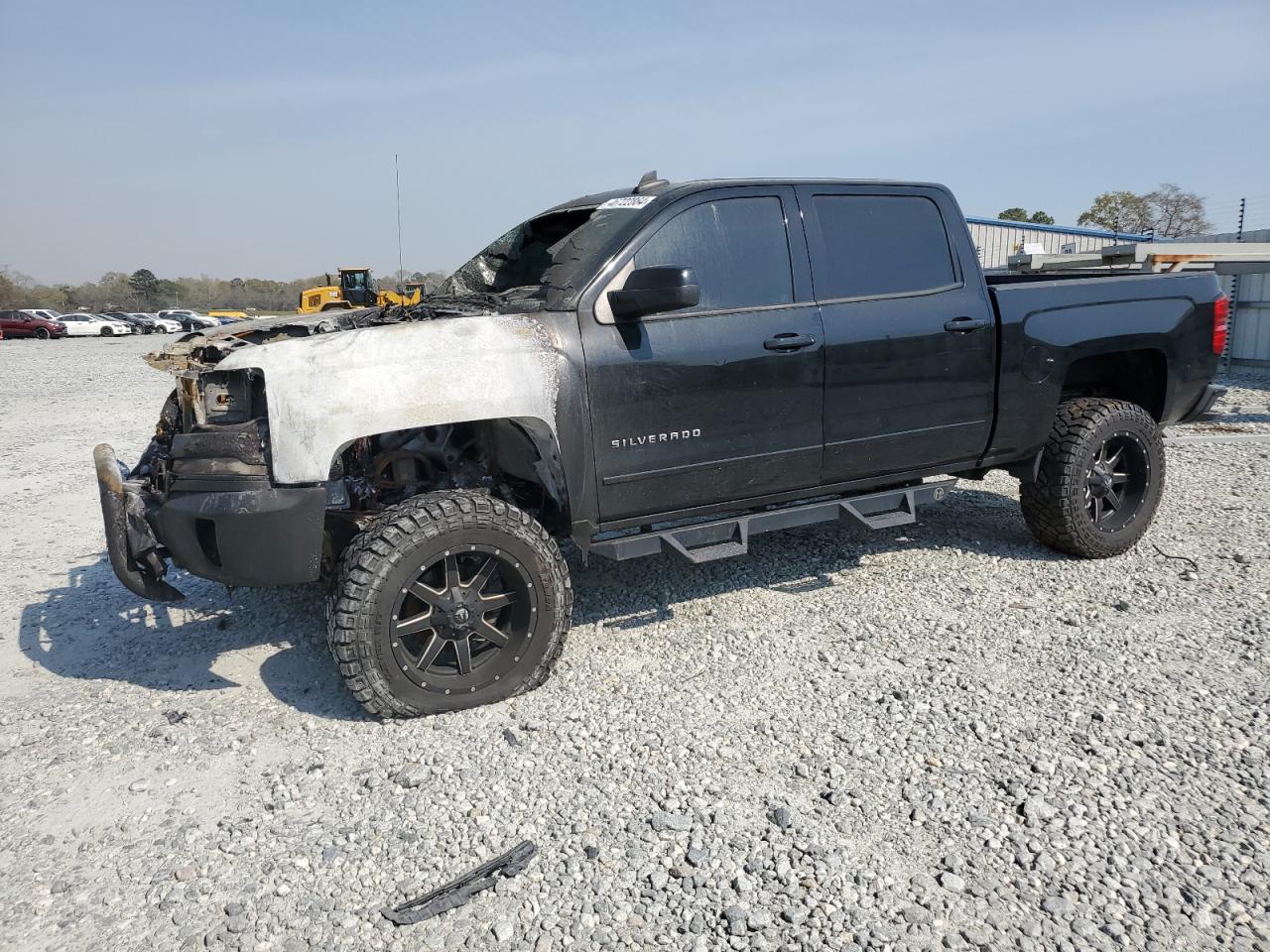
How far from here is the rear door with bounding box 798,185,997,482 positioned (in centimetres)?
423

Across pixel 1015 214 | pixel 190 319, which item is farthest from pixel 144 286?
pixel 1015 214

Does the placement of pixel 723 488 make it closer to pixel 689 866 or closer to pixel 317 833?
pixel 689 866

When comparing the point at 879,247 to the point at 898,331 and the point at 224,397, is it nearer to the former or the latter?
the point at 898,331

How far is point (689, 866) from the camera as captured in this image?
2.63 m

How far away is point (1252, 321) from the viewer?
14609mm

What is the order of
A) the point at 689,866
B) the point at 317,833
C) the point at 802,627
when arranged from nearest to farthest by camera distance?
the point at 689,866, the point at 317,833, the point at 802,627

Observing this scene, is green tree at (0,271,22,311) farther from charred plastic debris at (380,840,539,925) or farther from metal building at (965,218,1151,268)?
charred plastic debris at (380,840,539,925)

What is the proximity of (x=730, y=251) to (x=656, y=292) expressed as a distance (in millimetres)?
646

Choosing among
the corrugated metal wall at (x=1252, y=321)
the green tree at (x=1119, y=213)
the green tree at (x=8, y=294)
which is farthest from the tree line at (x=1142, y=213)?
the green tree at (x=8, y=294)

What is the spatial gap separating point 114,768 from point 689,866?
7.02 ft

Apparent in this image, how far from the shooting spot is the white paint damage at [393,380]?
328cm

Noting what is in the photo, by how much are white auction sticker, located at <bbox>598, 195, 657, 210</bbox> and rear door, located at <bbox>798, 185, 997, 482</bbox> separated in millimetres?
752

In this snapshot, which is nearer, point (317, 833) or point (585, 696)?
point (317, 833)

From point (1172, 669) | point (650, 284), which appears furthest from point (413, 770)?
point (1172, 669)
